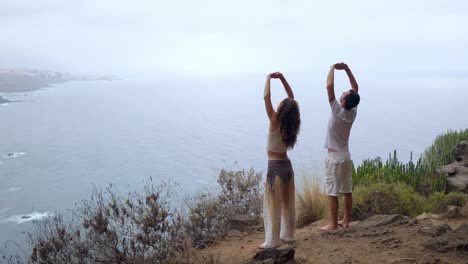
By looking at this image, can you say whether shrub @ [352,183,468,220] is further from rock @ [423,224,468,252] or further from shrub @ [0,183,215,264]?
shrub @ [0,183,215,264]

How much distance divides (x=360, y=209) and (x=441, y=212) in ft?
3.60

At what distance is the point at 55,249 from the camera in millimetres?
5516

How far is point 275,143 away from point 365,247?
138cm

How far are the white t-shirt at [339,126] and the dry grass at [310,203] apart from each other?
1843mm

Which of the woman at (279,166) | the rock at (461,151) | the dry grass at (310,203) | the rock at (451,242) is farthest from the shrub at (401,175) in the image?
the woman at (279,166)

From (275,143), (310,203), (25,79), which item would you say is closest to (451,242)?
(275,143)

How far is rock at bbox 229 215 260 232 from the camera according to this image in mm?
6316

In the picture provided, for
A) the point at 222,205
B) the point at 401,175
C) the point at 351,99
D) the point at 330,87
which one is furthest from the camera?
the point at 401,175

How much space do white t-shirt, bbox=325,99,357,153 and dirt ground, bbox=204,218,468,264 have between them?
97cm

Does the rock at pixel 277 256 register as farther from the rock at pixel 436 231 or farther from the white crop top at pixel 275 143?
the rock at pixel 436 231

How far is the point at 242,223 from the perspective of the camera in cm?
637

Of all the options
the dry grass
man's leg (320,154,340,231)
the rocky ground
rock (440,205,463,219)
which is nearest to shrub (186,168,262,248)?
the rocky ground

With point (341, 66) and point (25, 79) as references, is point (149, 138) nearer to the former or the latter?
point (25, 79)

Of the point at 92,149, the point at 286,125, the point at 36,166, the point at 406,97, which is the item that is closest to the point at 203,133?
the point at 92,149
